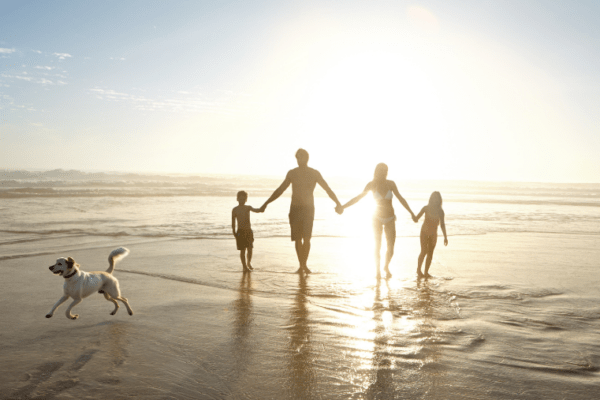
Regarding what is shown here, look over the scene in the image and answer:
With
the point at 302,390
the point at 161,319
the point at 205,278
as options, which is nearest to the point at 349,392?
the point at 302,390

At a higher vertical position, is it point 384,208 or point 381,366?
point 384,208

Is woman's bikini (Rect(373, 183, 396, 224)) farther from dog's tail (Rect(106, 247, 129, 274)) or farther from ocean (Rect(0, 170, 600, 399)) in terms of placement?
dog's tail (Rect(106, 247, 129, 274))

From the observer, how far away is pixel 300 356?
3.89 m

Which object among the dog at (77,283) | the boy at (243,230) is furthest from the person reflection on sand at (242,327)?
the dog at (77,283)

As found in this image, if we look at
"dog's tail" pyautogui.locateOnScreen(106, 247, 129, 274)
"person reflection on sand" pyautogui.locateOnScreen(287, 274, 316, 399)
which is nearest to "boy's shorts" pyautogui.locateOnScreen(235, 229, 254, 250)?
"person reflection on sand" pyautogui.locateOnScreen(287, 274, 316, 399)

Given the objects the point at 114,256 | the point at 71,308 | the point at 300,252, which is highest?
the point at 114,256

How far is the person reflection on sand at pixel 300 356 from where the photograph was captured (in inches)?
128

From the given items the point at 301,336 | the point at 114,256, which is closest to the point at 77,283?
the point at 114,256

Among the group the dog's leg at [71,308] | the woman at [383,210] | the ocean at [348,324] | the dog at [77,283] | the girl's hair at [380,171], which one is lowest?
the ocean at [348,324]

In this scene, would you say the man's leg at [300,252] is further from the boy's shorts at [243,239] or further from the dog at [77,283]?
the dog at [77,283]

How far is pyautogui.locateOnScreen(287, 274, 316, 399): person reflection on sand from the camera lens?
10.7 ft

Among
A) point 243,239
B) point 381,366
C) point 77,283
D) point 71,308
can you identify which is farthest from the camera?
point 243,239

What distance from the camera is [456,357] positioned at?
3883mm

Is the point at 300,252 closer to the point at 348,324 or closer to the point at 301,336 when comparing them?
the point at 348,324
